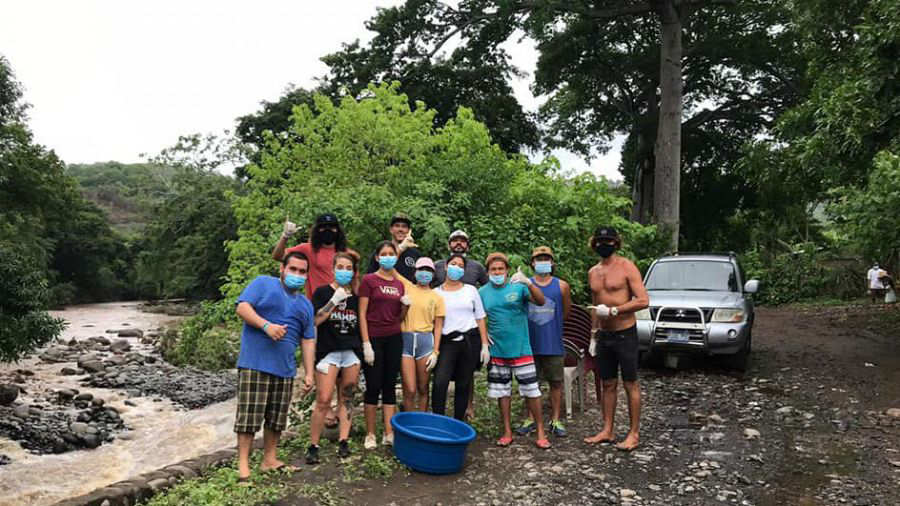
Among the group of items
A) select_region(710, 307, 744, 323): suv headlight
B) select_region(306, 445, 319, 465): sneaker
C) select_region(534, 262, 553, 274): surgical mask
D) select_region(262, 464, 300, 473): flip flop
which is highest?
select_region(534, 262, 553, 274): surgical mask

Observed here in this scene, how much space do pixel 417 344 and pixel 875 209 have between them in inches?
272

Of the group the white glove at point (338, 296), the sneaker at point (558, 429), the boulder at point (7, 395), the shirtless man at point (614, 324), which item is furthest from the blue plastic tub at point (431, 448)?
the boulder at point (7, 395)

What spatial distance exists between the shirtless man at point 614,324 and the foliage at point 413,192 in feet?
7.83

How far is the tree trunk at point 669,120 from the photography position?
2083 centimetres

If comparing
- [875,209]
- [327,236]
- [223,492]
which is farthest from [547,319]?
[875,209]

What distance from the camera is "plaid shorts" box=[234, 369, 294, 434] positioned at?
4906 millimetres

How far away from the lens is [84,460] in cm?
1010

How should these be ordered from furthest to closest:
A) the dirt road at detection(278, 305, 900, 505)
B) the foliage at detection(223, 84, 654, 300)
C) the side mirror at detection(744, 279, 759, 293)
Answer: the side mirror at detection(744, 279, 759, 293) < the foliage at detection(223, 84, 654, 300) < the dirt road at detection(278, 305, 900, 505)

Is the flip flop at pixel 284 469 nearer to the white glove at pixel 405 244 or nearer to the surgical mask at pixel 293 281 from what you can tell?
the surgical mask at pixel 293 281

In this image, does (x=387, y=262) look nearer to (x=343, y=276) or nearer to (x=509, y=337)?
(x=343, y=276)

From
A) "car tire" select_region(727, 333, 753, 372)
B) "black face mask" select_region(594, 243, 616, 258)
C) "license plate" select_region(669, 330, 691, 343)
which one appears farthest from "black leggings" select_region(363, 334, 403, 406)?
"car tire" select_region(727, 333, 753, 372)

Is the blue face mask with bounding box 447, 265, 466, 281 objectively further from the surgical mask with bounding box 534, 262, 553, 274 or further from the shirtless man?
the shirtless man

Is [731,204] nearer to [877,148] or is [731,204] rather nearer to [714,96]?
[714,96]

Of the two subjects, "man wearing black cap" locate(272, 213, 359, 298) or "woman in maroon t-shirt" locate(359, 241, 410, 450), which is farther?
"man wearing black cap" locate(272, 213, 359, 298)
